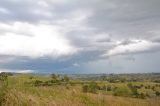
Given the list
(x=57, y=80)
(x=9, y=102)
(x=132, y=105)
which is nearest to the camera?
(x=9, y=102)

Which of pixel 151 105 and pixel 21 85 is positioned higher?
pixel 21 85

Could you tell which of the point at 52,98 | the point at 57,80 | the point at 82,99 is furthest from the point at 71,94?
the point at 57,80

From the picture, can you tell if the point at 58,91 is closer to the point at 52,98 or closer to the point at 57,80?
the point at 52,98

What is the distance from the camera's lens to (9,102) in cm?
1159

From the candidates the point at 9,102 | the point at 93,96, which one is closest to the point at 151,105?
the point at 93,96

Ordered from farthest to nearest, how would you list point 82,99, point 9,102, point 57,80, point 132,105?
point 57,80, point 132,105, point 82,99, point 9,102

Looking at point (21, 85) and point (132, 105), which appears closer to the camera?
point (21, 85)

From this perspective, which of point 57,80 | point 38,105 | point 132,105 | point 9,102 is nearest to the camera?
point 9,102

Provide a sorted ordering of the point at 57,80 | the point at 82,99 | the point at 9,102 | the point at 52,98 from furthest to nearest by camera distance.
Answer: the point at 57,80 → the point at 82,99 → the point at 52,98 → the point at 9,102

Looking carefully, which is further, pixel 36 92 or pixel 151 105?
pixel 151 105

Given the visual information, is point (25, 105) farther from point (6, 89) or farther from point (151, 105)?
point (151, 105)

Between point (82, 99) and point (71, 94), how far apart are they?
26.2 inches

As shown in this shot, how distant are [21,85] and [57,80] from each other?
1295 inches

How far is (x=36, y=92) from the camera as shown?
15.3 metres
